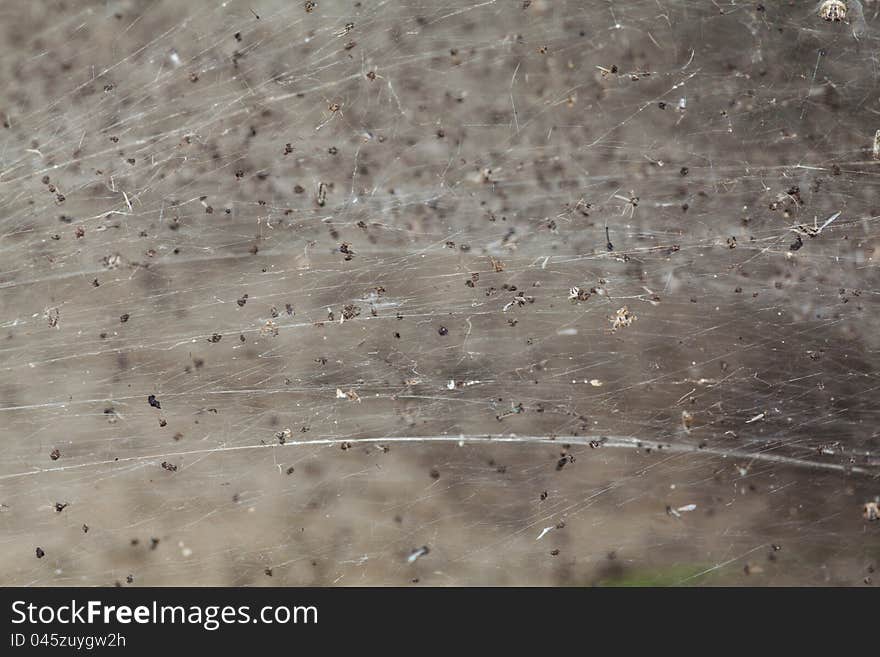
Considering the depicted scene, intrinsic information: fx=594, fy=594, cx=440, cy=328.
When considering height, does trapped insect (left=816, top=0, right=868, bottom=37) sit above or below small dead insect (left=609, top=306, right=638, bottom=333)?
above

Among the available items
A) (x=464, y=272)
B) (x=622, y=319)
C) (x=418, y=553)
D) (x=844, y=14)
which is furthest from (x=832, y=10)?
(x=418, y=553)

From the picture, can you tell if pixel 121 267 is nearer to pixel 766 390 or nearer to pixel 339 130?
pixel 339 130

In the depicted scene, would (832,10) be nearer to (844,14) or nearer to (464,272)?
(844,14)

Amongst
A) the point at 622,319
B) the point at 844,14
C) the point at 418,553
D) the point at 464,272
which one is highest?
the point at 844,14

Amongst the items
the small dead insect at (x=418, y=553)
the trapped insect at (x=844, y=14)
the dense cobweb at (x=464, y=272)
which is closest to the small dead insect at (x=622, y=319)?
the dense cobweb at (x=464, y=272)

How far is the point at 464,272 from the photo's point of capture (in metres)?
2.70

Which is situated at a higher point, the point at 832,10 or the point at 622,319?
the point at 832,10

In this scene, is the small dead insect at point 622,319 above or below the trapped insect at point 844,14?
below

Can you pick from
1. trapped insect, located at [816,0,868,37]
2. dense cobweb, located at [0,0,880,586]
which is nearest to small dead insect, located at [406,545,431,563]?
dense cobweb, located at [0,0,880,586]

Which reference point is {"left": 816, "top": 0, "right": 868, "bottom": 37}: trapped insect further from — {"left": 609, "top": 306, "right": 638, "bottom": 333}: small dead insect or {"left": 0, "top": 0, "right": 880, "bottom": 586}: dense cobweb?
{"left": 609, "top": 306, "right": 638, "bottom": 333}: small dead insect

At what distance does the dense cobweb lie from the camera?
268 centimetres

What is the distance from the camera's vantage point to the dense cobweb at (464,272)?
8.80ft

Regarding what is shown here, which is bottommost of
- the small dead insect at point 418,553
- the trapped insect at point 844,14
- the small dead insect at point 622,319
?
the small dead insect at point 418,553

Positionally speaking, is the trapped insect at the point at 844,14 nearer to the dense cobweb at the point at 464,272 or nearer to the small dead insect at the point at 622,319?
the dense cobweb at the point at 464,272
